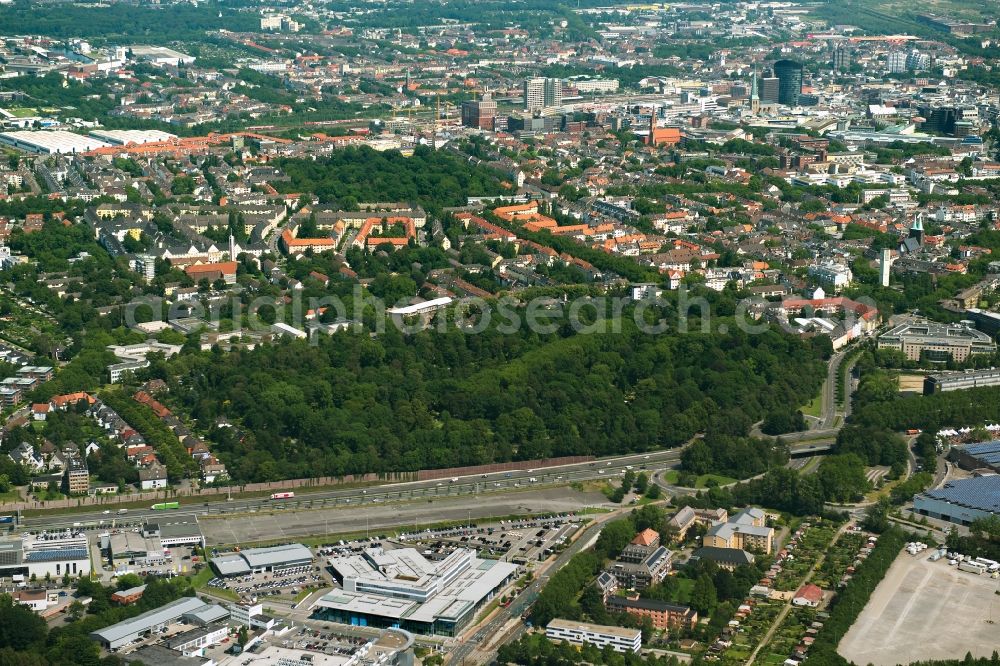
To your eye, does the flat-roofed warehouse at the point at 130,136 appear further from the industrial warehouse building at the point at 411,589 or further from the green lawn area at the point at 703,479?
the industrial warehouse building at the point at 411,589

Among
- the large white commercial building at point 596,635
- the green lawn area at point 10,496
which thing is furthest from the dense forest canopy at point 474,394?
A: the large white commercial building at point 596,635

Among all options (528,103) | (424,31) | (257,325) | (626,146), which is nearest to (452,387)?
(257,325)

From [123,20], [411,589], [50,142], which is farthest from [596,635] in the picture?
[123,20]

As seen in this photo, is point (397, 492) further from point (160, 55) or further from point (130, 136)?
point (160, 55)

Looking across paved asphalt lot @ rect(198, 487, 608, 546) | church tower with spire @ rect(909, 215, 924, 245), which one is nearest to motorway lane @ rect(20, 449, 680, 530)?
paved asphalt lot @ rect(198, 487, 608, 546)

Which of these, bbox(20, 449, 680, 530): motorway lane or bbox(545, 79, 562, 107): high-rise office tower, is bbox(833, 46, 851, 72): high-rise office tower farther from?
bbox(20, 449, 680, 530): motorway lane

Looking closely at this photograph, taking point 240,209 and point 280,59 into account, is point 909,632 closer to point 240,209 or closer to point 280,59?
point 240,209
